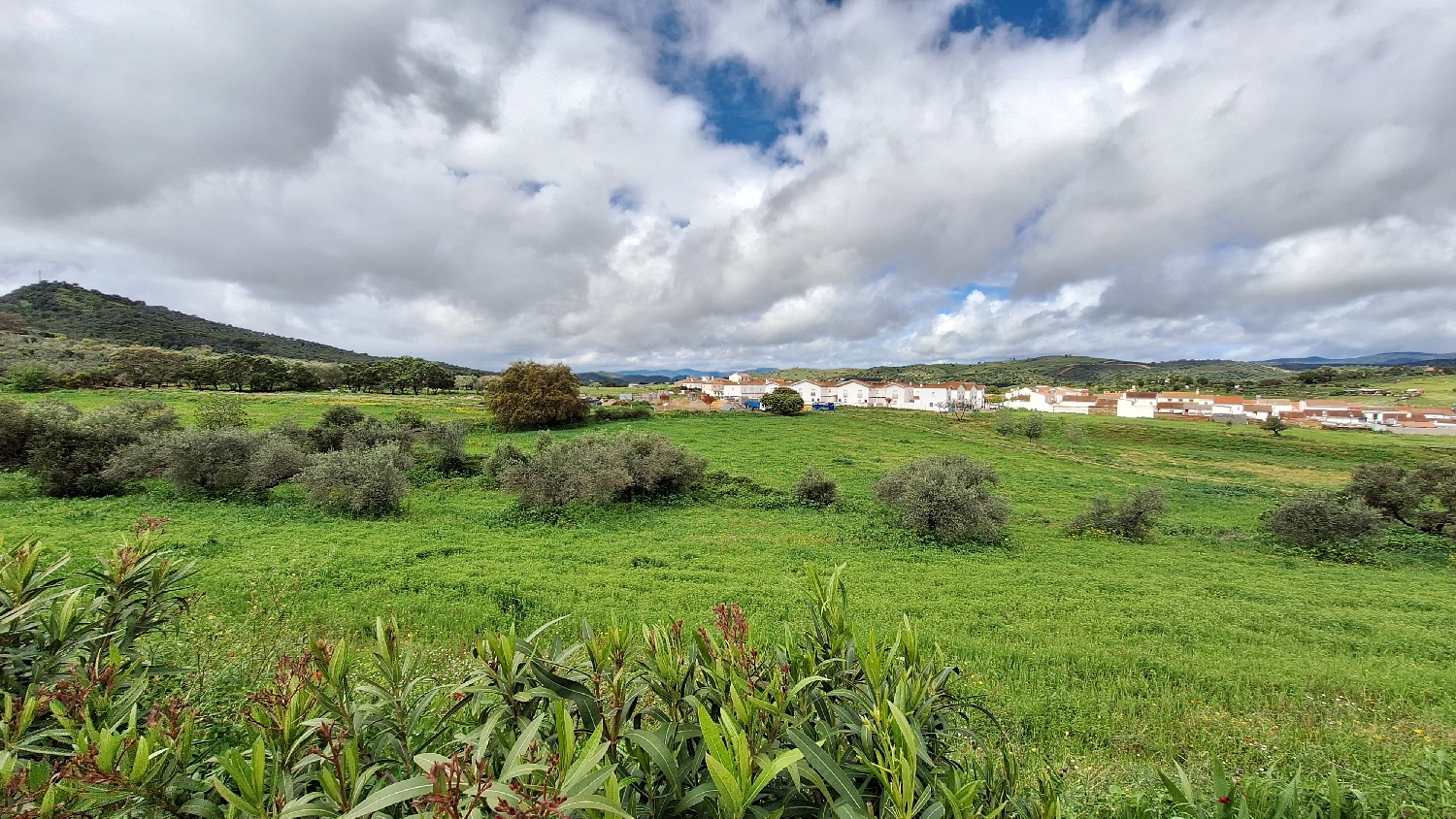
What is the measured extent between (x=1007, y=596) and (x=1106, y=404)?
9851 cm

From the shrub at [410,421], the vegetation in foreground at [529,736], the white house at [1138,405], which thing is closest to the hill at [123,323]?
the shrub at [410,421]

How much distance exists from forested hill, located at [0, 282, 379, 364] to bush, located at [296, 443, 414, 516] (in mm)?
106731

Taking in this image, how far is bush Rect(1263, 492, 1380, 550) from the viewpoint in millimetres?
18203

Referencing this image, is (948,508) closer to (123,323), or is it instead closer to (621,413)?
(621,413)

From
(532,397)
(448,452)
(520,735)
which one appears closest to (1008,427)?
(532,397)

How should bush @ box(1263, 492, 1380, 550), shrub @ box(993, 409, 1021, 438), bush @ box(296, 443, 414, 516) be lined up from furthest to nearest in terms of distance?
shrub @ box(993, 409, 1021, 438) < bush @ box(1263, 492, 1380, 550) < bush @ box(296, 443, 414, 516)

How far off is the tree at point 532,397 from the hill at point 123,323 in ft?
279

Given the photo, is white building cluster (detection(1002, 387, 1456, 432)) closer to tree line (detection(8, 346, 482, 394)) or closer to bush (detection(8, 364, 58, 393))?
tree line (detection(8, 346, 482, 394))

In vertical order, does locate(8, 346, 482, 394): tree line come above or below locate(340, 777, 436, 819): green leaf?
above

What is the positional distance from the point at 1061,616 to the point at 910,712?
401 inches

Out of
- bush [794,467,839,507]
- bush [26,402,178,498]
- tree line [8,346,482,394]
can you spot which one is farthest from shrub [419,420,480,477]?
tree line [8,346,482,394]

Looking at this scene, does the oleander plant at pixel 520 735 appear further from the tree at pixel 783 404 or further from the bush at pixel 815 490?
the tree at pixel 783 404

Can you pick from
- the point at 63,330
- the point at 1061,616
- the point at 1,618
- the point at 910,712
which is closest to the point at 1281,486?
the point at 1061,616

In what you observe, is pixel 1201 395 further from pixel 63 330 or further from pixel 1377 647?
pixel 63 330
